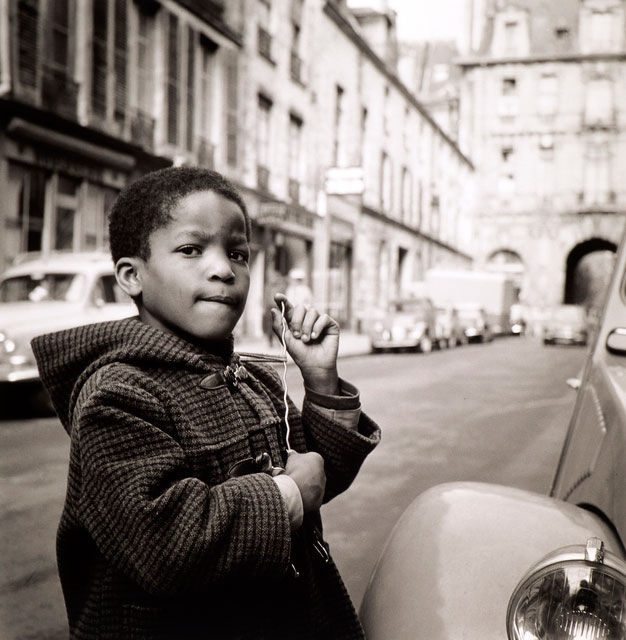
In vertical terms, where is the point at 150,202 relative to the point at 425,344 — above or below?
above

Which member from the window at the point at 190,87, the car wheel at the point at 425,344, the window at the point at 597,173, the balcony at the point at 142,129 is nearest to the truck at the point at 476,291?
the car wheel at the point at 425,344

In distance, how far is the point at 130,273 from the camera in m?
1.28

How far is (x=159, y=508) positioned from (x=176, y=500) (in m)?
0.03

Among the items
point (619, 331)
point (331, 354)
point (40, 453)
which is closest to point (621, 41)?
point (619, 331)

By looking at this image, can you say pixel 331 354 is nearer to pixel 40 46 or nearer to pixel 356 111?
pixel 356 111

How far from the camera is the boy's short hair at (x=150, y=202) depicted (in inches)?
48.5

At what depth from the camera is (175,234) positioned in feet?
3.99

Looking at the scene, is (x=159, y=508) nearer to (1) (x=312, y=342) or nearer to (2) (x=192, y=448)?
(2) (x=192, y=448)

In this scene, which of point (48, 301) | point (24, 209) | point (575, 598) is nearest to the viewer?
point (575, 598)

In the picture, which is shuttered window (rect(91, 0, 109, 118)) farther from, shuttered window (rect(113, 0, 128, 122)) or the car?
the car

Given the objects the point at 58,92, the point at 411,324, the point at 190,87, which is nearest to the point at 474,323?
the point at 411,324

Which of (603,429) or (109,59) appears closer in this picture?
(603,429)

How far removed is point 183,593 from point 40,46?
10.8 meters

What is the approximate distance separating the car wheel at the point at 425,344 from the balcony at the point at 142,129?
646 centimetres
